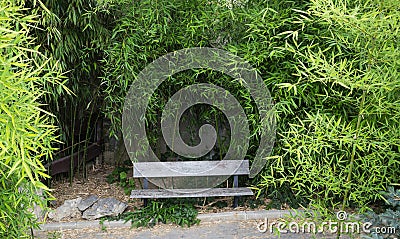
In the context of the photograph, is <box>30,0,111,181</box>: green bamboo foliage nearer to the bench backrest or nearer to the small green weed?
the small green weed

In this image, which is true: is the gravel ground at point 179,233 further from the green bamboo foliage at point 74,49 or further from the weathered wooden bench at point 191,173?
the green bamboo foliage at point 74,49

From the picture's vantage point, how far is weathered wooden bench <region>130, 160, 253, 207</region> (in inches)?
154

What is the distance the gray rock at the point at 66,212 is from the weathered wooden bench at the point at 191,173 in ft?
1.83

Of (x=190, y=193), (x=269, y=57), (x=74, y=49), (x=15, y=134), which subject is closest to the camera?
(x=15, y=134)

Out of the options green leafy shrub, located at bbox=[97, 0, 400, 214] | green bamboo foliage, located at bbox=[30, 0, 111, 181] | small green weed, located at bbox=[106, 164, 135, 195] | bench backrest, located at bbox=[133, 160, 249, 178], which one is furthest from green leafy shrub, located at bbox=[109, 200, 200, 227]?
green bamboo foliage, located at bbox=[30, 0, 111, 181]

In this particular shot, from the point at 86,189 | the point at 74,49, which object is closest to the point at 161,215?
the point at 86,189

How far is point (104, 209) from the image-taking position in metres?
3.89

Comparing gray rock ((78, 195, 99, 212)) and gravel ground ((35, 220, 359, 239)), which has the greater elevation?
gray rock ((78, 195, 99, 212))

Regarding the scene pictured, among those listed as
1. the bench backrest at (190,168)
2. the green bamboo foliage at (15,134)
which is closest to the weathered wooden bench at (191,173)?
the bench backrest at (190,168)

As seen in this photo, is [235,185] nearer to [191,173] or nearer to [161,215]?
[191,173]

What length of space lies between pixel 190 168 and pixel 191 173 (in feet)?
0.19

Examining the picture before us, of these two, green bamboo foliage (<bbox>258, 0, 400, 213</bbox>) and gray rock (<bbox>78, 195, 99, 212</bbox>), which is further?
gray rock (<bbox>78, 195, 99, 212</bbox>)

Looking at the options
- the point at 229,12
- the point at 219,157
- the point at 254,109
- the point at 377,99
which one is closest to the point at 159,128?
the point at 219,157

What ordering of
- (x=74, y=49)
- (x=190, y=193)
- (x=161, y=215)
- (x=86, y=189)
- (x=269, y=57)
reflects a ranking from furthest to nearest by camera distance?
(x=86, y=189), (x=190, y=193), (x=161, y=215), (x=74, y=49), (x=269, y=57)
